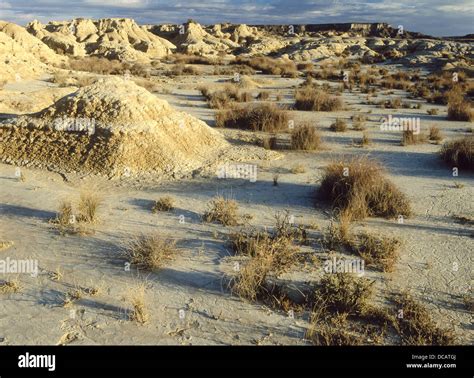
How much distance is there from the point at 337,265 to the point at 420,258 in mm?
1175

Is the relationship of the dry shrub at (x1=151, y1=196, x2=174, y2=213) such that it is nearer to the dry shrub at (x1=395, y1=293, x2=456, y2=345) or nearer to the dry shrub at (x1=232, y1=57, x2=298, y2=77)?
the dry shrub at (x1=395, y1=293, x2=456, y2=345)

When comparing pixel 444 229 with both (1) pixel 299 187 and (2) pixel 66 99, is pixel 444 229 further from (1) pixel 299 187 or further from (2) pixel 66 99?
(2) pixel 66 99

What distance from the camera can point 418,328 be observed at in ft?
14.3

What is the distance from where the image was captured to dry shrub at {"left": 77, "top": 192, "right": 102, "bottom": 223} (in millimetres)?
6504

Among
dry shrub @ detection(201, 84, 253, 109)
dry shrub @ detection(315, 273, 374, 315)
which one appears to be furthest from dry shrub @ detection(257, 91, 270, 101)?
dry shrub @ detection(315, 273, 374, 315)

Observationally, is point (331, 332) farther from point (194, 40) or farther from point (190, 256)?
point (194, 40)

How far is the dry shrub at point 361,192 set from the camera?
7.04 m

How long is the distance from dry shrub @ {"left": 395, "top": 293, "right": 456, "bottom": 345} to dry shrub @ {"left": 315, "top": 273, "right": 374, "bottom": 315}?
0.37 meters

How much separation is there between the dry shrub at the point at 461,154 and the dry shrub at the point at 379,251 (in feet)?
14.8

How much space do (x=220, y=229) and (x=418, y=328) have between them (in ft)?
9.89

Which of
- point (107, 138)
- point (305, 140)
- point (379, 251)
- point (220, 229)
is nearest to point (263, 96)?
point (305, 140)

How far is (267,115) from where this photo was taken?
1272 centimetres
